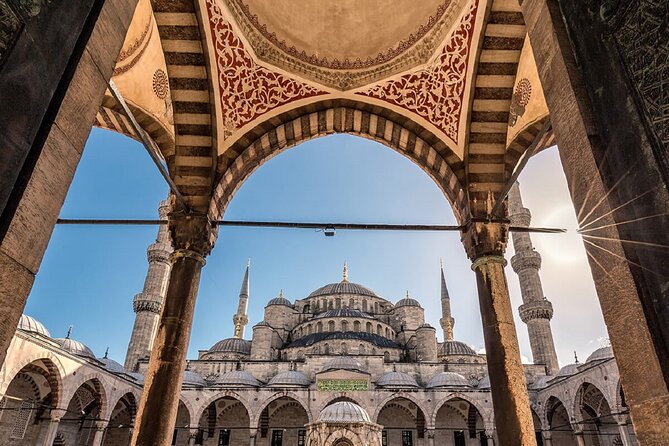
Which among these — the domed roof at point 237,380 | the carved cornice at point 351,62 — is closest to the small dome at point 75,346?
the domed roof at point 237,380

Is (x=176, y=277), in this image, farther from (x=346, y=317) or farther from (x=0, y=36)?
(x=346, y=317)

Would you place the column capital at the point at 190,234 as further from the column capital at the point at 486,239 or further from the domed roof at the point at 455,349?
the domed roof at the point at 455,349

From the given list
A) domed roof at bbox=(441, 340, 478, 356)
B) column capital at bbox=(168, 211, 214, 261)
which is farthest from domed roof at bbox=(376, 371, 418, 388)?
column capital at bbox=(168, 211, 214, 261)

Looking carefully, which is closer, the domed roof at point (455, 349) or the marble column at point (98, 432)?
the marble column at point (98, 432)

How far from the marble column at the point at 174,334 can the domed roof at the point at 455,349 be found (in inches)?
1170

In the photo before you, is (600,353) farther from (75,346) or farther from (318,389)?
(75,346)

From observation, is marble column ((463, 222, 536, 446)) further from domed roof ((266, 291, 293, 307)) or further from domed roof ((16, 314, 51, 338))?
domed roof ((266, 291, 293, 307))

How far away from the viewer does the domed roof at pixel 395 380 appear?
78.0 ft

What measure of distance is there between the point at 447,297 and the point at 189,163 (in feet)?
110

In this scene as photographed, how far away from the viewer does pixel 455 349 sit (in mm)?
32688

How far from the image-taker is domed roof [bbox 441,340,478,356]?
3231 cm

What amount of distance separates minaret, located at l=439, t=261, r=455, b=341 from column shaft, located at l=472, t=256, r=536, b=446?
1222 inches

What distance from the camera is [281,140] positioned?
741cm

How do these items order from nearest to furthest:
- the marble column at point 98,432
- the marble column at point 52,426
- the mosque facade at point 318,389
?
the marble column at point 52,426 → the mosque facade at point 318,389 → the marble column at point 98,432
